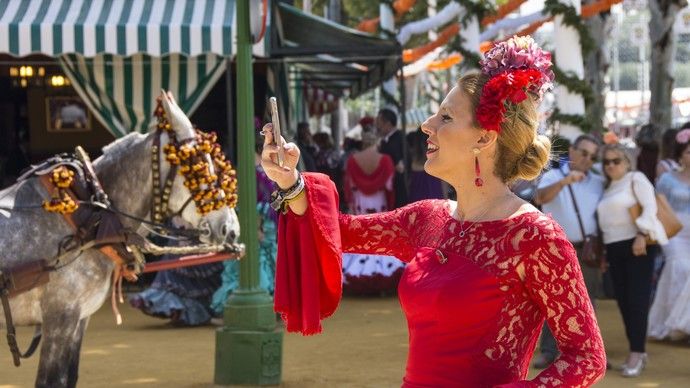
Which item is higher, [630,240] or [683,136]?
[683,136]

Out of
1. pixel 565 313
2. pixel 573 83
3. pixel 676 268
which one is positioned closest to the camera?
pixel 565 313

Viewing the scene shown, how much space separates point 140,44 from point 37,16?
3.68ft

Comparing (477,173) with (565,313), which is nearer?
(565,313)

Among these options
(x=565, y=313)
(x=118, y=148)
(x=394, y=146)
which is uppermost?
(x=394, y=146)

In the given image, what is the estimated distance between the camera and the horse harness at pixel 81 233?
6500 mm

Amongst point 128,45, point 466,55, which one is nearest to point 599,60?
point 466,55

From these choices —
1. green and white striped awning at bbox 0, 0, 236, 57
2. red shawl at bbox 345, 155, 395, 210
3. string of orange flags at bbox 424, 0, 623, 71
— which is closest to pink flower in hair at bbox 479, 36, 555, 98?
string of orange flags at bbox 424, 0, 623, 71

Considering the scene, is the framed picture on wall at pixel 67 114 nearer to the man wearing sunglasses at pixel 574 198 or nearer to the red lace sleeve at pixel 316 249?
the man wearing sunglasses at pixel 574 198

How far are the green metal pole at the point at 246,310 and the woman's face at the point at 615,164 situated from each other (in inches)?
104

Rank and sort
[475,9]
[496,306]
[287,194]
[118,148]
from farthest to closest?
1. [475,9]
2. [118,148]
3. [287,194]
4. [496,306]

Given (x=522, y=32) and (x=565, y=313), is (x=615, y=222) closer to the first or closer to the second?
(x=565, y=313)

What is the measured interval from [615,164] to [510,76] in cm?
603

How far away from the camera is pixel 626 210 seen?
357 inches

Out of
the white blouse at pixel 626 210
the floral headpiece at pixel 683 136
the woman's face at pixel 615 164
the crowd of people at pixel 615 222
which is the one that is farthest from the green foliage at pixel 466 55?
the white blouse at pixel 626 210
